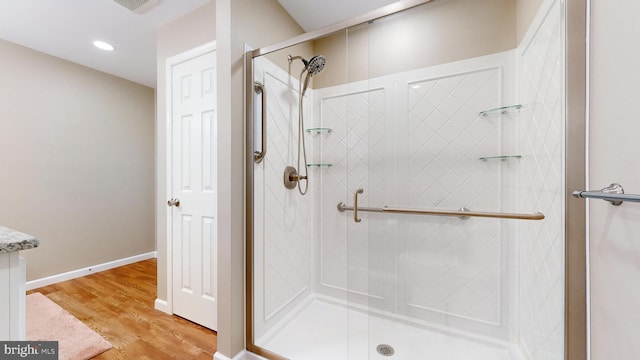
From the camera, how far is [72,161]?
2.71 meters

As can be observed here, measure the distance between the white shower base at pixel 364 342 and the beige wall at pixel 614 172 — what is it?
845 millimetres

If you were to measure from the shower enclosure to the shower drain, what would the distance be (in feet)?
0.04

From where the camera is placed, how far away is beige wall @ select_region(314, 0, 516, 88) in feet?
4.61

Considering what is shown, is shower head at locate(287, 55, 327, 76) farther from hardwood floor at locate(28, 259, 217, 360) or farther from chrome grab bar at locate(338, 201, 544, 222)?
hardwood floor at locate(28, 259, 217, 360)

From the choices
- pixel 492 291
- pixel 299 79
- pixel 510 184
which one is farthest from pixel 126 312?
pixel 510 184

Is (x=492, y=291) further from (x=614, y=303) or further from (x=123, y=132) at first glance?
(x=123, y=132)

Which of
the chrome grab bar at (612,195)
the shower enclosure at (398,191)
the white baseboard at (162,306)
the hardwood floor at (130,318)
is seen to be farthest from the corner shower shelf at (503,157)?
the white baseboard at (162,306)

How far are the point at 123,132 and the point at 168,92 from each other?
1661 millimetres

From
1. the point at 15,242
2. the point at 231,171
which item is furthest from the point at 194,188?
the point at 15,242

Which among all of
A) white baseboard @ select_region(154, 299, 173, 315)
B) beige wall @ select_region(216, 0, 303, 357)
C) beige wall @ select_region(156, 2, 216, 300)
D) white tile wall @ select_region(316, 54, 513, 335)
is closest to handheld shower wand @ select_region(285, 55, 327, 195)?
white tile wall @ select_region(316, 54, 513, 335)

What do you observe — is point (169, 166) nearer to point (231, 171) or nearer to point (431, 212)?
point (231, 171)

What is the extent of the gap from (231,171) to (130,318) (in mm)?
1655

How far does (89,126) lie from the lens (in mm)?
2830

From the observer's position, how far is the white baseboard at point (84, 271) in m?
2.44
